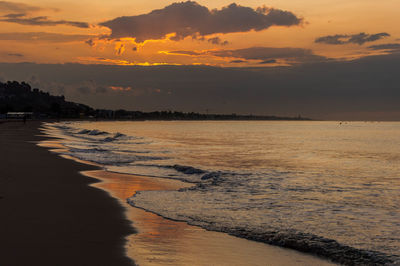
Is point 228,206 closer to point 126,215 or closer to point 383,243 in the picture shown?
point 126,215

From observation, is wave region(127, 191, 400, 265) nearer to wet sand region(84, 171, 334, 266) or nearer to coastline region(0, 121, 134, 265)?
wet sand region(84, 171, 334, 266)

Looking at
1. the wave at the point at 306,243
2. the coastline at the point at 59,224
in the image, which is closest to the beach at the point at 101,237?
the coastline at the point at 59,224

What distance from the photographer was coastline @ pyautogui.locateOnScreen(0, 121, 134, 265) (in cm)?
793

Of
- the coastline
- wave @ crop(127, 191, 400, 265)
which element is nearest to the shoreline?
wave @ crop(127, 191, 400, 265)

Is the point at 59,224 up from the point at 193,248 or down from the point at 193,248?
up

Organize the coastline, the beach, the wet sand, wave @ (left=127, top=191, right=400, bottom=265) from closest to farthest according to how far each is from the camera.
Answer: the coastline, the beach, the wet sand, wave @ (left=127, top=191, right=400, bottom=265)

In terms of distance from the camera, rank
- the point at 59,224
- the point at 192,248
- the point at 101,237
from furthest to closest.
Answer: the point at 59,224 < the point at 101,237 < the point at 192,248

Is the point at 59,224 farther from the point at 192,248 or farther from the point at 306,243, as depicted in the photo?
the point at 306,243

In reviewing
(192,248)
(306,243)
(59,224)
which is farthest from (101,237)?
(306,243)

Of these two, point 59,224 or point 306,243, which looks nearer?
point 306,243

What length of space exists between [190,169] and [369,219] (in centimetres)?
1369

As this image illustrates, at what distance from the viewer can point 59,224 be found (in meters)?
10.3

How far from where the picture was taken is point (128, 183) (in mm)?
19234

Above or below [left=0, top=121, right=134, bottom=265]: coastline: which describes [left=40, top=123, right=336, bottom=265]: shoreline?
below
